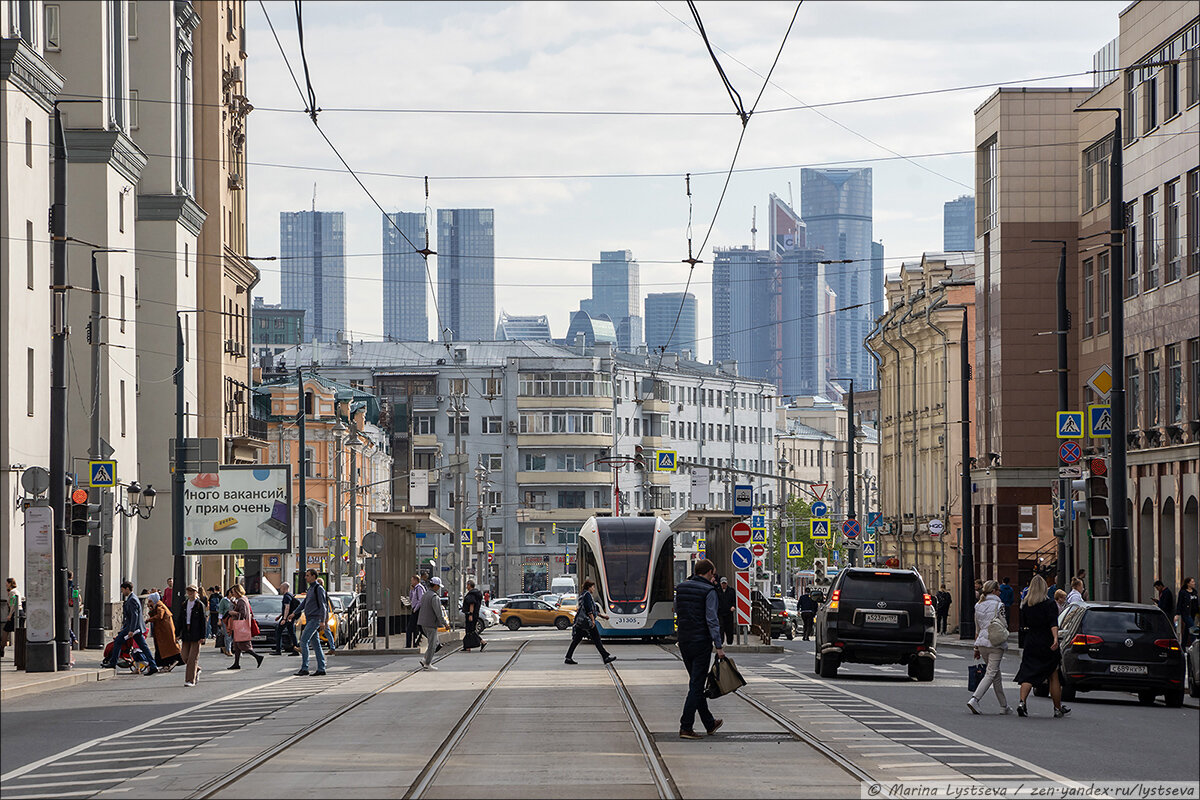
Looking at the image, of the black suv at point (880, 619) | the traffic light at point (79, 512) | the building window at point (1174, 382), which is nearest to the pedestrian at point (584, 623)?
the black suv at point (880, 619)

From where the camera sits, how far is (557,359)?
146 m

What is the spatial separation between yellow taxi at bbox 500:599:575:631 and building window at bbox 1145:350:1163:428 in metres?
34.6

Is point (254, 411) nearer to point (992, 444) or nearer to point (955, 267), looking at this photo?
point (955, 267)

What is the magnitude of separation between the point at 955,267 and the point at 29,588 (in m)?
52.9

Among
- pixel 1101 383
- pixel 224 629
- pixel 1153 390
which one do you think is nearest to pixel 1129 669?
pixel 1101 383

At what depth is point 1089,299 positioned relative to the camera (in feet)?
182

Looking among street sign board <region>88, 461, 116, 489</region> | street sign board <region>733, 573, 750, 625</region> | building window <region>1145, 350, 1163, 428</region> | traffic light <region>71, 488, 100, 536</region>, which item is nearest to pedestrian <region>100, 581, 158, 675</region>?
traffic light <region>71, 488, 100, 536</region>

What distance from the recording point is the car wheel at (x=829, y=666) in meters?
30.5

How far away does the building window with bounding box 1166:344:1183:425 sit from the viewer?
A: 45200mm

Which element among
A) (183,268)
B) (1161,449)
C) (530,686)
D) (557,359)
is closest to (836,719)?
(530,686)

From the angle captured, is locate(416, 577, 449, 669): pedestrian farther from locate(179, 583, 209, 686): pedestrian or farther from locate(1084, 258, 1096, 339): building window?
locate(1084, 258, 1096, 339): building window

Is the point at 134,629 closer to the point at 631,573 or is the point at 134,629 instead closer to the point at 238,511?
the point at 631,573

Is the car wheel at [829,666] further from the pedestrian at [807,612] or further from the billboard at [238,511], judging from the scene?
the billboard at [238,511]

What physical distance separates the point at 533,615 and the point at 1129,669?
54.7m
